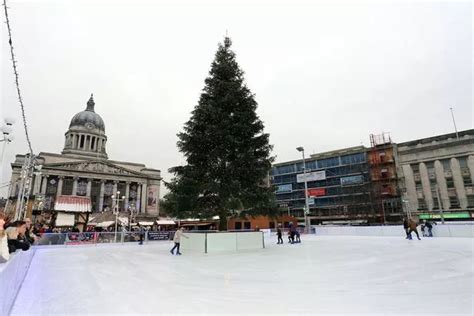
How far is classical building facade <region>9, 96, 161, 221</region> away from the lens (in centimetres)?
7056

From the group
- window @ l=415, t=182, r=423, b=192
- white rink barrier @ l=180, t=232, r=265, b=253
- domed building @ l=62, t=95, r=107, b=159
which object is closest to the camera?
white rink barrier @ l=180, t=232, r=265, b=253

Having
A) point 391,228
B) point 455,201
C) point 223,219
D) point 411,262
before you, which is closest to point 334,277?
point 411,262

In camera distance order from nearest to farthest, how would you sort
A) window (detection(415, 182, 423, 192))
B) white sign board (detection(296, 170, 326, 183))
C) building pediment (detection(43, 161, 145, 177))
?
window (detection(415, 182, 423, 192)), white sign board (detection(296, 170, 326, 183)), building pediment (detection(43, 161, 145, 177))

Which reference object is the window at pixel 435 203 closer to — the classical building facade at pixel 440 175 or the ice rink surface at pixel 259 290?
the classical building facade at pixel 440 175

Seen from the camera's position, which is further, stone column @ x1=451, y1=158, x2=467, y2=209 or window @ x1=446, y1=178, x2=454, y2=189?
window @ x1=446, y1=178, x2=454, y2=189

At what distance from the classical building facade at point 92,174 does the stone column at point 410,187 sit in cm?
5736

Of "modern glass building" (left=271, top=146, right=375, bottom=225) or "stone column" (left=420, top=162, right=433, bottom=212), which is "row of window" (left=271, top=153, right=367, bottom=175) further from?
"stone column" (left=420, top=162, right=433, bottom=212)

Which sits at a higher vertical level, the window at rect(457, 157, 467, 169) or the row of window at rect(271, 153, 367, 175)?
the row of window at rect(271, 153, 367, 175)

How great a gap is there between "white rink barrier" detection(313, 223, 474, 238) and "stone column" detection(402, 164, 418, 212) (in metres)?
26.7

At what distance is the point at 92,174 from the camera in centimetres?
7525

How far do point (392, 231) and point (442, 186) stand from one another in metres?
29.4

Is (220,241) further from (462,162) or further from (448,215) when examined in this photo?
(462,162)

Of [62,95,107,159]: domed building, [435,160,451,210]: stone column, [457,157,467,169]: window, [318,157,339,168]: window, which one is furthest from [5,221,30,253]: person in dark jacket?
[62,95,107,159]: domed building

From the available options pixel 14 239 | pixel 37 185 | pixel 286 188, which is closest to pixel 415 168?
pixel 286 188
